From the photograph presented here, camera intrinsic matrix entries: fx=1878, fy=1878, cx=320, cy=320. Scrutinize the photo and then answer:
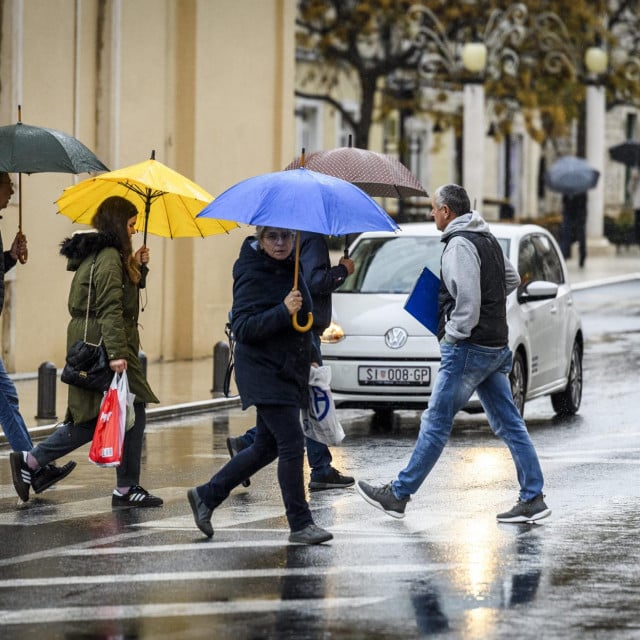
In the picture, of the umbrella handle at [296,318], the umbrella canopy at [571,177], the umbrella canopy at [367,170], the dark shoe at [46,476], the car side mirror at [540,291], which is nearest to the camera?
the umbrella handle at [296,318]

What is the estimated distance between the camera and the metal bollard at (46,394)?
1517cm

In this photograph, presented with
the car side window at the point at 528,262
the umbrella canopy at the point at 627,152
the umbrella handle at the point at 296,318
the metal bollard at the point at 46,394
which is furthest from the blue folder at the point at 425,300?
the umbrella canopy at the point at 627,152

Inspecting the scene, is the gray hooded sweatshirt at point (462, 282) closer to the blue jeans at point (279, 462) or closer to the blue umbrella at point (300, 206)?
the blue umbrella at point (300, 206)

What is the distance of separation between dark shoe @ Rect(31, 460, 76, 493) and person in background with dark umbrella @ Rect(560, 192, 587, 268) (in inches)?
1257

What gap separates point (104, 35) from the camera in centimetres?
2028

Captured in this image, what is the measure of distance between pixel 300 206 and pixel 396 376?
16.7 ft

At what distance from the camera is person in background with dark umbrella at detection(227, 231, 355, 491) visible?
11.0 metres

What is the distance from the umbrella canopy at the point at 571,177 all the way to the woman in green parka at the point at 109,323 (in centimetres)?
3433

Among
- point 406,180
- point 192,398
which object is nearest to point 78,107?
point 192,398

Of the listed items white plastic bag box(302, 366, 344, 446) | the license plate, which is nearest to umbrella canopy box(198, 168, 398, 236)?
white plastic bag box(302, 366, 344, 446)

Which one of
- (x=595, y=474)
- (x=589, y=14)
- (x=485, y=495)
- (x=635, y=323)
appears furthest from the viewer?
(x=589, y=14)

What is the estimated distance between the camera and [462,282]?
988cm

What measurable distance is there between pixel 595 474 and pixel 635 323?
49.5ft

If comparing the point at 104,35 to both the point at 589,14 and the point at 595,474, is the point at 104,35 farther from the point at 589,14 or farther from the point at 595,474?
the point at 589,14
